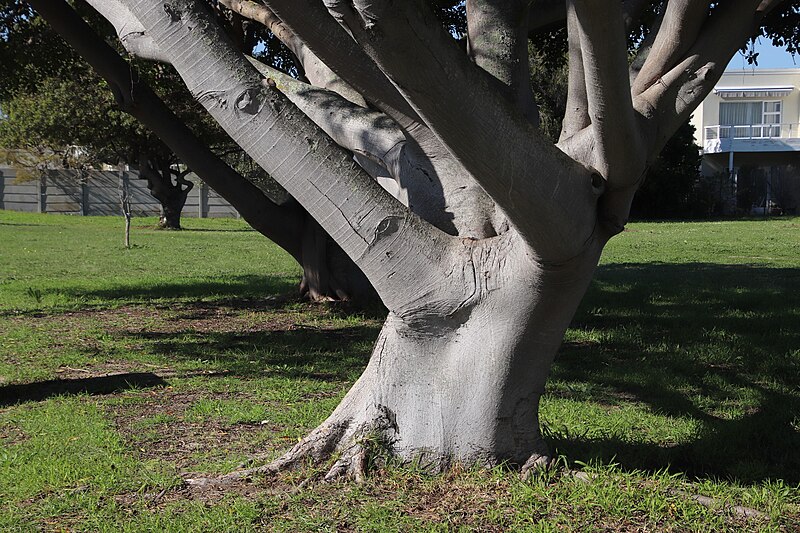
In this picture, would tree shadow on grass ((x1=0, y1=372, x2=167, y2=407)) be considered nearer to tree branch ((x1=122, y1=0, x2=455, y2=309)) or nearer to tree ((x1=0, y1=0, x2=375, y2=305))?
tree branch ((x1=122, y1=0, x2=455, y2=309))

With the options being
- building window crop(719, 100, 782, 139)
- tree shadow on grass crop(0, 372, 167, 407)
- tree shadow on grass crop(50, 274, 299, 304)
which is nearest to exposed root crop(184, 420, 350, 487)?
tree shadow on grass crop(0, 372, 167, 407)

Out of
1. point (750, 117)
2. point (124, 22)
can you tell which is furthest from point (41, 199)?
point (124, 22)

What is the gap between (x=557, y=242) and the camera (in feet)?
11.9

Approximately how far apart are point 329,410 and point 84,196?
32.6m

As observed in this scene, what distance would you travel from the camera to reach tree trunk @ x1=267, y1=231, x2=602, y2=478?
400 centimetres

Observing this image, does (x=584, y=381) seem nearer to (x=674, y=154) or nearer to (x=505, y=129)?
(x=505, y=129)

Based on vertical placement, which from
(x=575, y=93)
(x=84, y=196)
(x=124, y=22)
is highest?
(x=124, y=22)

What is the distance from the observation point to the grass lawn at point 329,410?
150 inches

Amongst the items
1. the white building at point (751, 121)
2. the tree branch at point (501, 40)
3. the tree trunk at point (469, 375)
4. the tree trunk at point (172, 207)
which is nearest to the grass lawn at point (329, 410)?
the tree trunk at point (469, 375)

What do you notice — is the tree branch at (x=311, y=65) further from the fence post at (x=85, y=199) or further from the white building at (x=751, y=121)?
the white building at (x=751, y=121)

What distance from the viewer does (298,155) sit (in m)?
3.97

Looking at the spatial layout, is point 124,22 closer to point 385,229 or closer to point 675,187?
point 385,229

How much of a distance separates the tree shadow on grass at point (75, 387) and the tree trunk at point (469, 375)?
8.38ft

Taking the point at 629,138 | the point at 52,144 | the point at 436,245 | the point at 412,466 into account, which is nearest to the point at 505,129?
the point at 629,138
